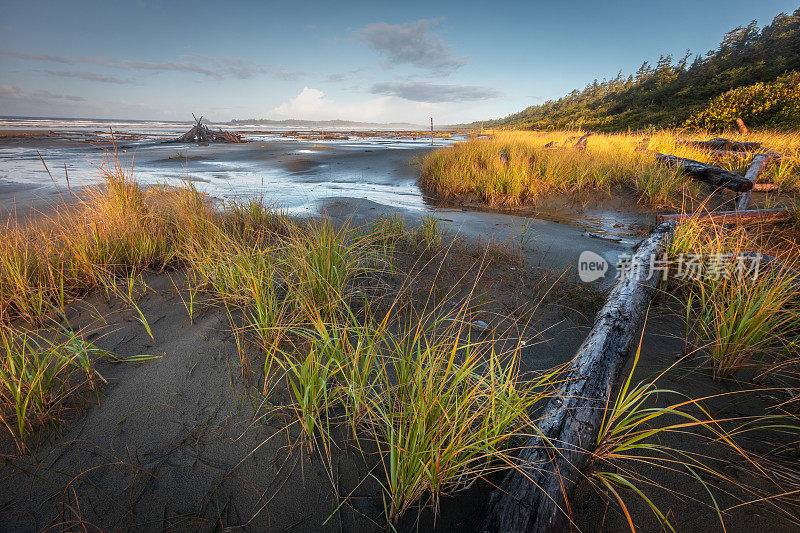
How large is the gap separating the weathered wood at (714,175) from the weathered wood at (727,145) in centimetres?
338

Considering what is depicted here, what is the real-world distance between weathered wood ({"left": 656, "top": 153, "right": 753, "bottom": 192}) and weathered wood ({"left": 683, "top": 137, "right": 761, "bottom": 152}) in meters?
3.38

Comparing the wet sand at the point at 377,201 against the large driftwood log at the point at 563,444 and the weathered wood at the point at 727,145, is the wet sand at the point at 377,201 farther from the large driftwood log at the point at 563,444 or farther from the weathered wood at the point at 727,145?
the weathered wood at the point at 727,145

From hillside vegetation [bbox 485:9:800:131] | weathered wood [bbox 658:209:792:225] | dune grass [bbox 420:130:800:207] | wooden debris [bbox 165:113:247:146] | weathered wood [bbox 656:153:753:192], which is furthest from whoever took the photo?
wooden debris [bbox 165:113:247:146]

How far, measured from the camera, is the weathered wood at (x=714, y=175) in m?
5.48

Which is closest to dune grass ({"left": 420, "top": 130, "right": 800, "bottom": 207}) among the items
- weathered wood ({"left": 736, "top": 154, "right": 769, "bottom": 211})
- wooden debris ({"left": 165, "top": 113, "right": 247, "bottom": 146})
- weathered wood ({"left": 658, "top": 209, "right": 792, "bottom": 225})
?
weathered wood ({"left": 736, "top": 154, "right": 769, "bottom": 211})

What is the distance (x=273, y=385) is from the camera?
5.95 ft

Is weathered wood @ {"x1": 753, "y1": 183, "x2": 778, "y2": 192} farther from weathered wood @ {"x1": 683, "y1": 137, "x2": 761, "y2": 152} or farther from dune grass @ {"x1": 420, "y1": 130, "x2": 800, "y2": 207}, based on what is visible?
→ weathered wood @ {"x1": 683, "y1": 137, "x2": 761, "y2": 152}

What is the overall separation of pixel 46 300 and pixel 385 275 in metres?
2.71

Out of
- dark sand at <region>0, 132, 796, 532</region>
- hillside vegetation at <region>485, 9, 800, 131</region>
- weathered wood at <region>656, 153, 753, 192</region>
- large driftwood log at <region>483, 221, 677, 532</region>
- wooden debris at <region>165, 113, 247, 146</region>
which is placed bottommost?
dark sand at <region>0, 132, 796, 532</region>

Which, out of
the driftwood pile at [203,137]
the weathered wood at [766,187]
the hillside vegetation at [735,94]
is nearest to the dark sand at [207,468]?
the weathered wood at [766,187]

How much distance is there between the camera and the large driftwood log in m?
1.11

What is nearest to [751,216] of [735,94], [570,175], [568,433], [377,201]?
[570,175]

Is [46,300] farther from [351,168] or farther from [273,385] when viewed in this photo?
[351,168]

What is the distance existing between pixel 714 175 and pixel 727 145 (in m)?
5.95
